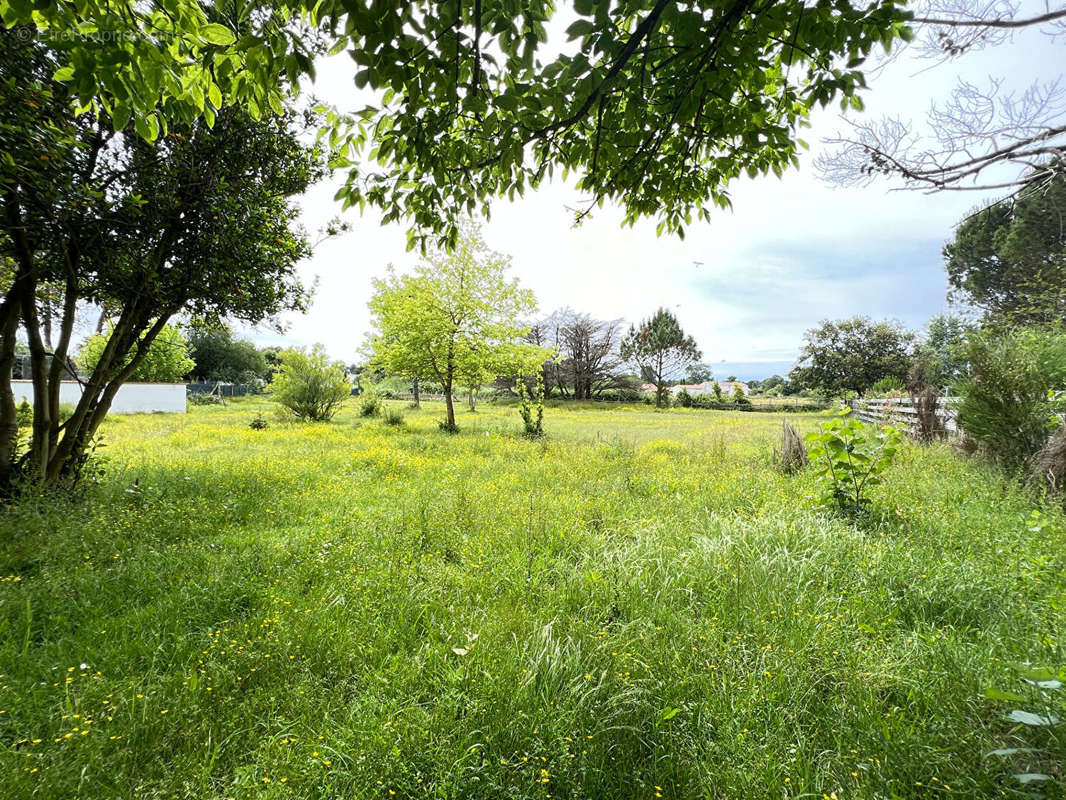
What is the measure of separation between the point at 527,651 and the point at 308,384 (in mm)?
17224

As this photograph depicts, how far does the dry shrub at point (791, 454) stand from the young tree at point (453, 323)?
952 centimetres

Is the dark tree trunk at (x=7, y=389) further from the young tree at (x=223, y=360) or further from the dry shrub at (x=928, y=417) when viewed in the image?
the young tree at (x=223, y=360)

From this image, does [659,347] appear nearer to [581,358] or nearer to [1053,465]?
[581,358]

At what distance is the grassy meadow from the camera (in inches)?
70.6

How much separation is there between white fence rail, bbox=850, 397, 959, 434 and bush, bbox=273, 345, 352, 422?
18538mm

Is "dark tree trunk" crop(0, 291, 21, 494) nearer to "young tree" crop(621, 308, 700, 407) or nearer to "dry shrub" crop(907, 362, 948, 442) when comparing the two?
"dry shrub" crop(907, 362, 948, 442)

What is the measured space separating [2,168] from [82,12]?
11.5ft

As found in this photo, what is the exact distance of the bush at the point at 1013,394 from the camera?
622 centimetres

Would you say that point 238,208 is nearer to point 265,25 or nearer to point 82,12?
point 82,12

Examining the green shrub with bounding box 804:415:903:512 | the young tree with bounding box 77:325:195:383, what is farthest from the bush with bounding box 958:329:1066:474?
the young tree with bounding box 77:325:195:383

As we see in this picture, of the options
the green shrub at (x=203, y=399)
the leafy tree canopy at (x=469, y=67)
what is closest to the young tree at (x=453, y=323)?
the leafy tree canopy at (x=469, y=67)

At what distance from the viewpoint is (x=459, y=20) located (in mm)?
1797

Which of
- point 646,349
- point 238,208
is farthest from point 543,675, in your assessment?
point 646,349

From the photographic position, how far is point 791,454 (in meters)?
7.95
